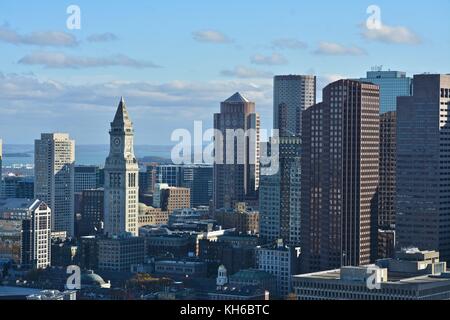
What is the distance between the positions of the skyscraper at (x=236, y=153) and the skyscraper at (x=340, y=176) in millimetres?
6480

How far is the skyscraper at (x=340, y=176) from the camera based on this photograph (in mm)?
17406

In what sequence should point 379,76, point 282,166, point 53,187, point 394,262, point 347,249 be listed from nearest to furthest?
1. point 394,262
2. point 347,249
3. point 282,166
4. point 379,76
5. point 53,187

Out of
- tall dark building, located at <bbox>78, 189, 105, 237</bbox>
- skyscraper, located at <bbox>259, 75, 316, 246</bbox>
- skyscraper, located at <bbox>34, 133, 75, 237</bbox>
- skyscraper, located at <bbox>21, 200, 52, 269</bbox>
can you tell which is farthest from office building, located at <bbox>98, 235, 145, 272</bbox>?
skyscraper, located at <bbox>34, 133, 75, 237</bbox>

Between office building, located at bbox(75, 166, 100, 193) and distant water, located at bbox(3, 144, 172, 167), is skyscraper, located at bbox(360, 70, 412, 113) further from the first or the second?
office building, located at bbox(75, 166, 100, 193)

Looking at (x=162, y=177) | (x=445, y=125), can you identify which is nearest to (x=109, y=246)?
(x=445, y=125)

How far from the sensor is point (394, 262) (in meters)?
14.4

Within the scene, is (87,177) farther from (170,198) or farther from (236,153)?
(236,153)

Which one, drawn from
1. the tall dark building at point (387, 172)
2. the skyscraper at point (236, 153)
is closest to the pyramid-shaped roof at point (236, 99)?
the skyscraper at point (236, 153)

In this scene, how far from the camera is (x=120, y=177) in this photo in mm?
22047

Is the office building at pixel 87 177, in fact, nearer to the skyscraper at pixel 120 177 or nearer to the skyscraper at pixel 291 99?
the skyscraper at pixel 291 99

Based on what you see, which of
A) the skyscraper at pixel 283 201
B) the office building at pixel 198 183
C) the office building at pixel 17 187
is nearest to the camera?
the skyscraper at pixel 283 201

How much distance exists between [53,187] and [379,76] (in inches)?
315

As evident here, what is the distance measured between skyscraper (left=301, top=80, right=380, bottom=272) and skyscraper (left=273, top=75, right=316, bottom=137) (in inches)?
279

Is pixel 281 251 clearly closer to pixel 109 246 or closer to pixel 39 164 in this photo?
pixel 109 246
